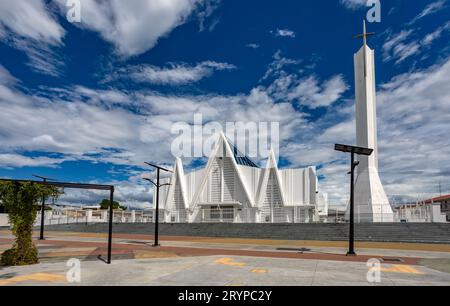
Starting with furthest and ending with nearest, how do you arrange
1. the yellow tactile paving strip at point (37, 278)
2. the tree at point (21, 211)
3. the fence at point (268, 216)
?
the fence at point (268, 216) → the tree at point (21, 211) → the yellow tactile paving strip at point (37, 278)

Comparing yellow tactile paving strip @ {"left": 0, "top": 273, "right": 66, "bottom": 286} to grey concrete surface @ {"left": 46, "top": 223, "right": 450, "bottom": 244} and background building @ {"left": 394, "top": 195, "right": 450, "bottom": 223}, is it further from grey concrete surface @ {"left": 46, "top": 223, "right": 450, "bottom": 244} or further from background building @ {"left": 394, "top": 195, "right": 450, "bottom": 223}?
background building @ {"left": 394, "top": 195, "right": 450, "bottom": 223}

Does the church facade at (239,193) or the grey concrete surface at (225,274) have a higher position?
the church facade at (239,193)

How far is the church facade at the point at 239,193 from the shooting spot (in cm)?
4219

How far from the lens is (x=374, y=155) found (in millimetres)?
35812

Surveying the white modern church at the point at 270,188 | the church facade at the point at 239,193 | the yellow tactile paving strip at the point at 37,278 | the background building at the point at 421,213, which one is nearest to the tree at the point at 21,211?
the yellow tactile paving strip at the point at 37,278

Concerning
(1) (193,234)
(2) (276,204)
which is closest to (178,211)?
(2) (276,204)

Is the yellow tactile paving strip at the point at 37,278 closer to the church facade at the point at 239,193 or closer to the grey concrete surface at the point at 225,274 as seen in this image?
the grey concrete surface at the point at 225,274

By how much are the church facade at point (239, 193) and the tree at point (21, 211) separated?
33.0 metres

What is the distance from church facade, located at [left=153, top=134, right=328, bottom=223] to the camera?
42.2 m

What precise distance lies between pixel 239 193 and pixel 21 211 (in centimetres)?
3468

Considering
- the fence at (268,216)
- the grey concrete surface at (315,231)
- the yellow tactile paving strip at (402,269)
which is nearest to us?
the yellow tactile paving strip at (402,269)

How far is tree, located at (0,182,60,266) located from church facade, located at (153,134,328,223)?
33.0 m

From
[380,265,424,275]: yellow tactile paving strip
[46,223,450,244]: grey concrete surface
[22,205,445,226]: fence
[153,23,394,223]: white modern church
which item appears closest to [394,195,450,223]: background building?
[22,205,445,226]: fence
